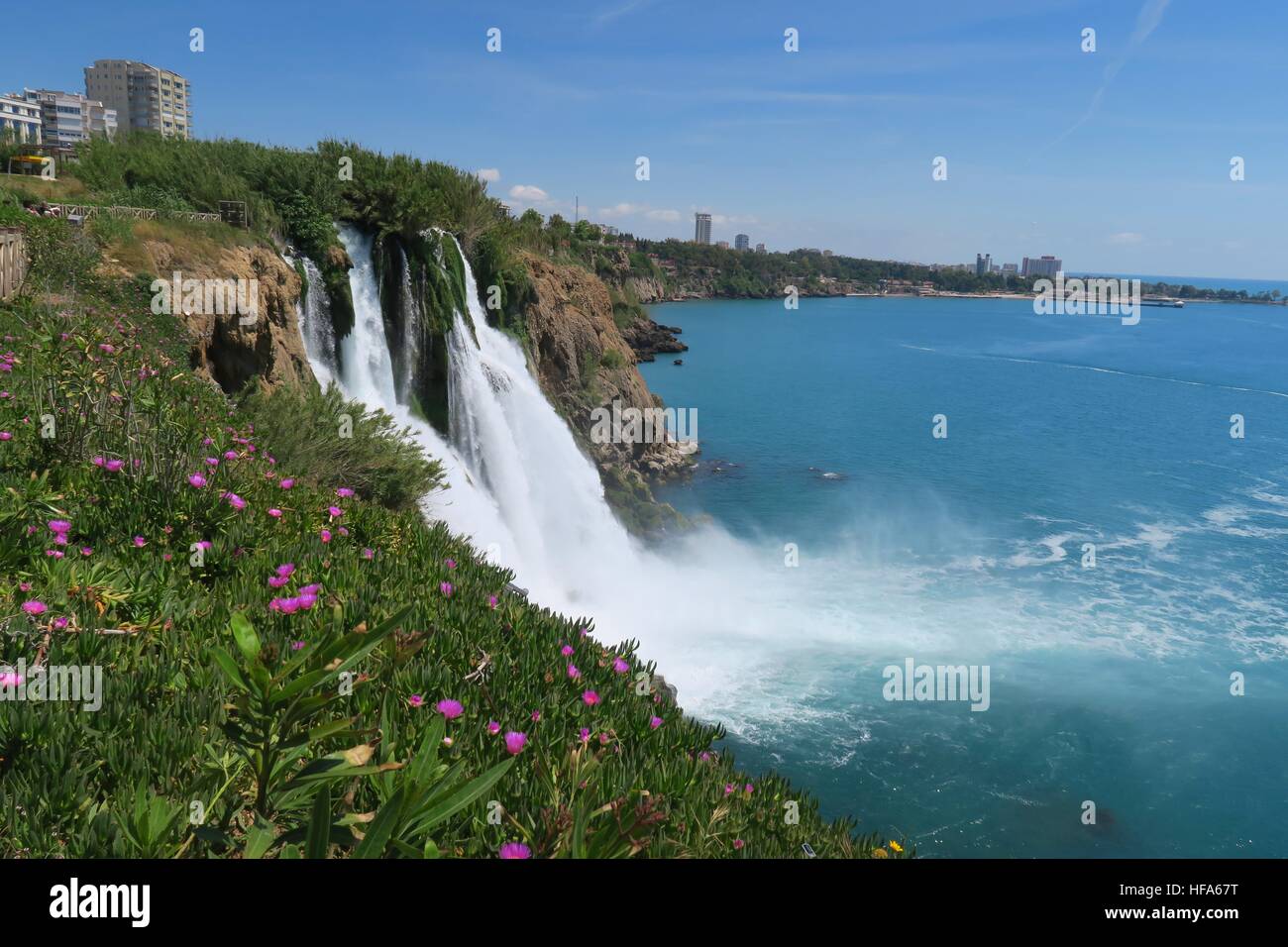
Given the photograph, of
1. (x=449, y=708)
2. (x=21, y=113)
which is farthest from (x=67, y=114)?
(x=449, y=708)

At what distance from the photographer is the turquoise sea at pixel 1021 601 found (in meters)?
15.6

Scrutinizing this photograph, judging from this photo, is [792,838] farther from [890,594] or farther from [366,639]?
[890,594]

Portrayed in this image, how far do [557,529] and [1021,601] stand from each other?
1343 cm

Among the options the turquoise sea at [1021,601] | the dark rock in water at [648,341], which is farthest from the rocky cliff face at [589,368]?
the dark rock in water at [648,341]

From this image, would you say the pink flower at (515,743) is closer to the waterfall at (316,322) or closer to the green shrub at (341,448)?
the green shrub at (341,448)

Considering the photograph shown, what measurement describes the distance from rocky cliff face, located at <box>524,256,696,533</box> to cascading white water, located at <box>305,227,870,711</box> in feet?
16.7

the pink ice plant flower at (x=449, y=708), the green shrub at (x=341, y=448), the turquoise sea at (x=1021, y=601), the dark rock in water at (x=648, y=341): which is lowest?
the turquoise sea at (x=1021, y=601)

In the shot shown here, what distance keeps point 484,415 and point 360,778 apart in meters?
19.5

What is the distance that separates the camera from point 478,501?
19188 mm

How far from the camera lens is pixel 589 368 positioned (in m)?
36.6

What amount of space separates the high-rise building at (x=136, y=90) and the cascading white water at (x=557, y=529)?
488 ft

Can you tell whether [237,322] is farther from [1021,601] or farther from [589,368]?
[589,368]

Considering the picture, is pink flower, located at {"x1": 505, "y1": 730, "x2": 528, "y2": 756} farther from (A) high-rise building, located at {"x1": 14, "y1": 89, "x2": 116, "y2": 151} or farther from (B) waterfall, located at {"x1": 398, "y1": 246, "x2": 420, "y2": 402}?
(A) high-rise building, located at {"x1": 14, "y1": 89, "x2": 116, "y2": 151}
